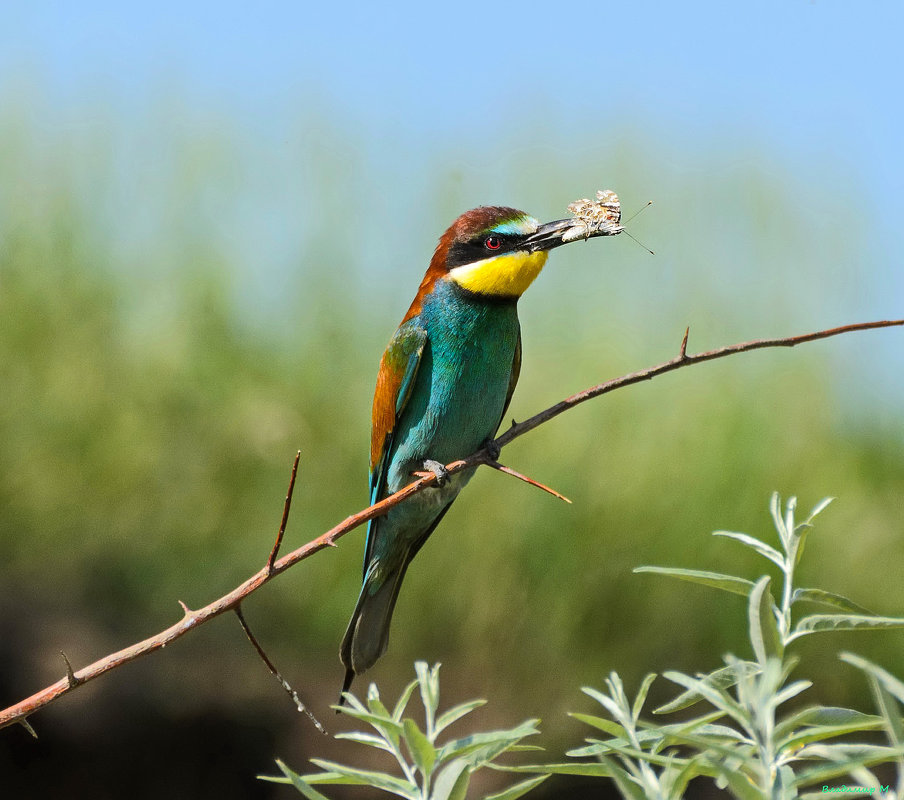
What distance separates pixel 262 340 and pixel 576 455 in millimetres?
1290

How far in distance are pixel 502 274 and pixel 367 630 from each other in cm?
81

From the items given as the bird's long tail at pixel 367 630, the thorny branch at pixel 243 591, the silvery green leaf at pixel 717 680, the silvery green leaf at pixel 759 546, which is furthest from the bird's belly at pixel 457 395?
the silvery green leaf at pixel 717 680

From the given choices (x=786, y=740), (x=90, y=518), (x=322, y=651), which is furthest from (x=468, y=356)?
(x=90, y=518)

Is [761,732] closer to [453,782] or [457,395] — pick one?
[453,782]

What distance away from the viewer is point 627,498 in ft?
11.6

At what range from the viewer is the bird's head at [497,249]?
2.10 meters

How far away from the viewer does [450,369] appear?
216 cm

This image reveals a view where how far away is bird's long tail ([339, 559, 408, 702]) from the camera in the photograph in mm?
1938

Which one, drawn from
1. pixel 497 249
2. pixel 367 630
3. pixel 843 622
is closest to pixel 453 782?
pixel 843 622

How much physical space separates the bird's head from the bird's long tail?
70 centimetres

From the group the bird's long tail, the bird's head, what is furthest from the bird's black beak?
the bird's long tail

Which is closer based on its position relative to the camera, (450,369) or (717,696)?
(717,696)

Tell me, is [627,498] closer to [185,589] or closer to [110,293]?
[185,589]

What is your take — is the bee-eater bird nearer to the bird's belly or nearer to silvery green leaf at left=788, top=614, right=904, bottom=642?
the bird's belly
